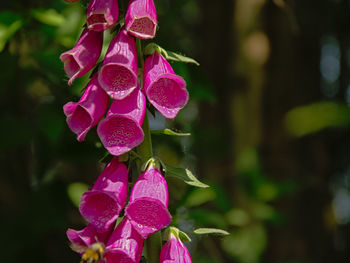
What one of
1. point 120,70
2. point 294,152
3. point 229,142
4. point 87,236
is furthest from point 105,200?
point 294,152

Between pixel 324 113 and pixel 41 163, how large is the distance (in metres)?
1.65

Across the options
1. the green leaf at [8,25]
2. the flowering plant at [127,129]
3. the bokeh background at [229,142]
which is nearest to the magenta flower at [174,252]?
the flowering plant at [127,129]

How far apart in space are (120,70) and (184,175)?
28cm

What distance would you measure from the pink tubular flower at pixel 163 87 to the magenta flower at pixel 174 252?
286 millimetres

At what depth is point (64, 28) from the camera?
5.49ft

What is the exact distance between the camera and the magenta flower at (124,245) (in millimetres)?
1011

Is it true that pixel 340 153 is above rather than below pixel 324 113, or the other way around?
below


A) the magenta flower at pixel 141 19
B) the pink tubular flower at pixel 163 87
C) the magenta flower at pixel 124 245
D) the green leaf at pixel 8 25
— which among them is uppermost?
the magenta flower at pixel 141 19

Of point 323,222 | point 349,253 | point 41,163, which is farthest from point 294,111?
point 349,253

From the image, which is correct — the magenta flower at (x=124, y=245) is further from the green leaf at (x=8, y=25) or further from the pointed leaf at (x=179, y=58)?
the green leaf at (x=8, y=25)

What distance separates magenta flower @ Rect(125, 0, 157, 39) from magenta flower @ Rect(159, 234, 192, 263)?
0.47 m

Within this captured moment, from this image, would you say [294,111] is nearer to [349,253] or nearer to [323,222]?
[323,222]

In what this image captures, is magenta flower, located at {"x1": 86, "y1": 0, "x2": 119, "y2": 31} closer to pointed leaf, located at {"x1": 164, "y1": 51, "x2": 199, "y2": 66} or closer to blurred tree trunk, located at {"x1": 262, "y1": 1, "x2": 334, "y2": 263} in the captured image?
pointed leaf, located at {"x1": 164, "y1": 51, "x2": 199, "y2": 66}

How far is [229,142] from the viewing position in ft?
10.2
